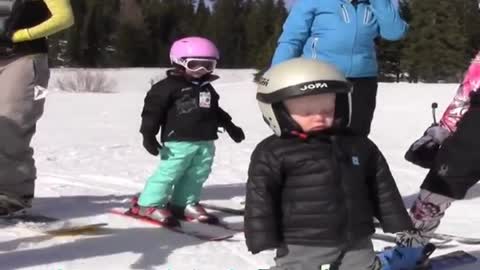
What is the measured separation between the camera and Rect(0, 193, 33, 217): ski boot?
551 cm

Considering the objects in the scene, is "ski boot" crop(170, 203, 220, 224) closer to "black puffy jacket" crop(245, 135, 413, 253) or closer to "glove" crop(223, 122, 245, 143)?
"glove" crop(223, 122, 245, 143)

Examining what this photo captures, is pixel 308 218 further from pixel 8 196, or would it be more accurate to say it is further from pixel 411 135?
pixel 411 135

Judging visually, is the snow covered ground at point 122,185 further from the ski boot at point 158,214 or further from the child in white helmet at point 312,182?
the child in white helmet at point 312,182

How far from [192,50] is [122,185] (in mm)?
2331

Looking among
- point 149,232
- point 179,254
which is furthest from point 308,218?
point 149,232

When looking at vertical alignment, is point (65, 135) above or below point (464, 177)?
below

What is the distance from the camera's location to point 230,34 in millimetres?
52094

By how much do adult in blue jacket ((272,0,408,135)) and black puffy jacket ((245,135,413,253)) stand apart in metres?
1.70

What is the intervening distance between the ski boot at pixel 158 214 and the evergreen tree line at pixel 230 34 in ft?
118

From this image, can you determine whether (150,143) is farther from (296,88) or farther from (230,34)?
(230,34)

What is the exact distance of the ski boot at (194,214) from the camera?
232 inches

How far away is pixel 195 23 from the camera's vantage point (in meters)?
53.3

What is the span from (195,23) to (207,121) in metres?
48.0

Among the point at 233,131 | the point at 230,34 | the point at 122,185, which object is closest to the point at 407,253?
the point at 233,131
